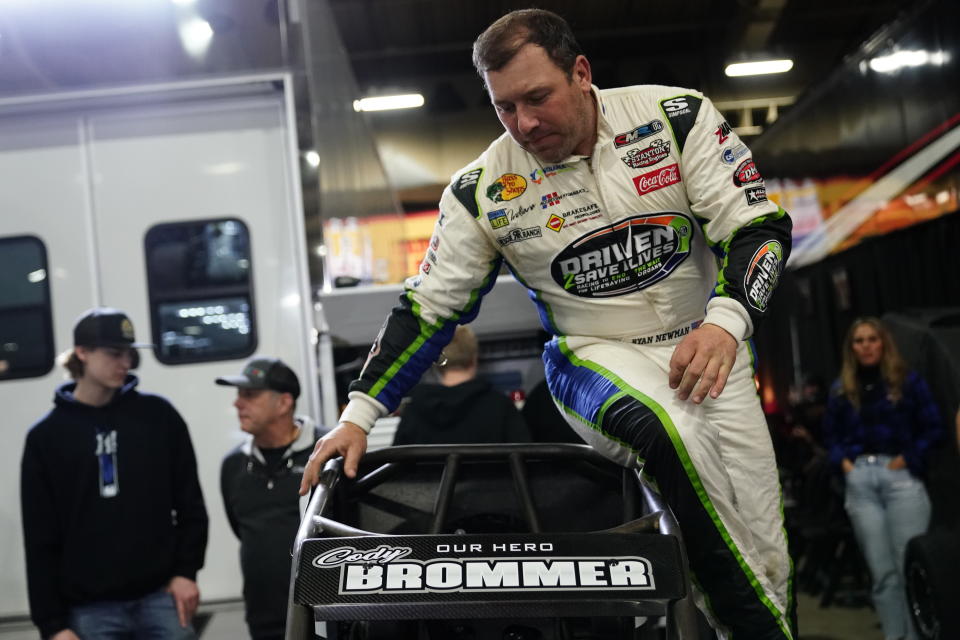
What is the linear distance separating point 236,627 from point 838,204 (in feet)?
32.2

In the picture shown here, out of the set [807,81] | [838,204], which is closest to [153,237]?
[838,204]

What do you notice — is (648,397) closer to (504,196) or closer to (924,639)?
(504,196)

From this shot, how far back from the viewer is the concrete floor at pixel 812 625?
182 inches

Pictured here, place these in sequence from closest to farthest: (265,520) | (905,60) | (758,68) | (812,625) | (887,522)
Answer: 1. (265,520)
2. (887,522)
3. (812,625)
4. (905,60)
5. (758,68)

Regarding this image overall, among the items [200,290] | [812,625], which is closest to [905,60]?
[812,625]

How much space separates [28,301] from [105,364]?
4.18 ft

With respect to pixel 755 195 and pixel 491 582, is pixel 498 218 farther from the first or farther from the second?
pixel 491 582

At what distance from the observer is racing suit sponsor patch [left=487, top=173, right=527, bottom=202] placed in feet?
7.86

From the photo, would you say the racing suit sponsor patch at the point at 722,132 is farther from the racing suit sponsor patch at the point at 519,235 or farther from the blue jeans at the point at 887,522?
the blue jeans at the point at 887,522

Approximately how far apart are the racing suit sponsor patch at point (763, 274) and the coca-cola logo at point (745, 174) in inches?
6.1

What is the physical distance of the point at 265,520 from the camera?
4137mm

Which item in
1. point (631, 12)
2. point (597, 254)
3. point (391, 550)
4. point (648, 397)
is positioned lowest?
point (391, 550)

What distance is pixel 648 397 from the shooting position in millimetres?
2168

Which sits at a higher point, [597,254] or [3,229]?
[3,229]
